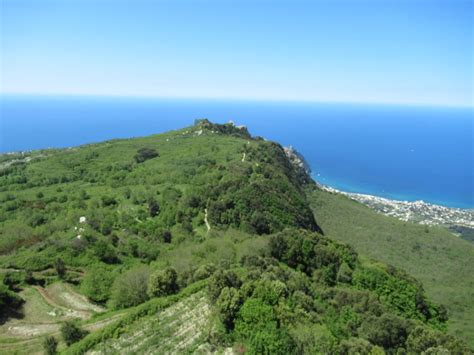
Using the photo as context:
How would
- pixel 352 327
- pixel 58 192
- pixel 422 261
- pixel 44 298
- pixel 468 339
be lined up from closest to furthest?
pixel 352 327
pixel 44 298
pixel 468 339
pixel 58 192
pixel 422 261

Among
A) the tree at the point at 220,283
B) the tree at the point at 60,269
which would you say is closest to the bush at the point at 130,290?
the tree at the point at 60,269

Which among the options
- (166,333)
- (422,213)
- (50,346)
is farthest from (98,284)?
(422,213)

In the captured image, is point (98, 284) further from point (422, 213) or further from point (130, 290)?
point (422, 213)

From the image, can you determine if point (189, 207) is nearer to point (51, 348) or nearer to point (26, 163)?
point (51, 348)

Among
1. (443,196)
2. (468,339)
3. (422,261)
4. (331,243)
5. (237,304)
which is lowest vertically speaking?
(443,196)

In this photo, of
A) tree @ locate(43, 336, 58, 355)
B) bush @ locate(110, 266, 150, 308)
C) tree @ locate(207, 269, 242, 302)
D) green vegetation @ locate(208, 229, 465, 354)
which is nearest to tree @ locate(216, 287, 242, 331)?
green vegetation @ locate(208, 229, 465, 354)

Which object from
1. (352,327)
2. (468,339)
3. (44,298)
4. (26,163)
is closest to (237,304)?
(352,327)

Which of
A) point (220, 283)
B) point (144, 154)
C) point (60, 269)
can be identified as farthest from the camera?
point (144, 154)
